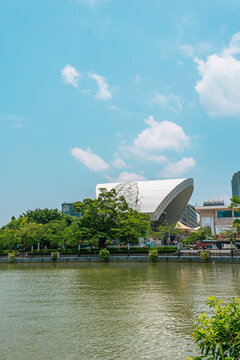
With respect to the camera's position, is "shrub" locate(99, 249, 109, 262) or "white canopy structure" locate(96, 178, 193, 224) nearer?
"shrub" locate(99, 249, 109, 262)

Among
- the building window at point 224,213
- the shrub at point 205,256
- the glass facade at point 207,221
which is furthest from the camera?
the glass facade at point 207,221

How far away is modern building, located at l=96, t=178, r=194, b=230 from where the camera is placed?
284 feet

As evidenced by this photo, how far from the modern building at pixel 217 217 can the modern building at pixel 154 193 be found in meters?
14.8

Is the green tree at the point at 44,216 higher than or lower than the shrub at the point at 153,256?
higher

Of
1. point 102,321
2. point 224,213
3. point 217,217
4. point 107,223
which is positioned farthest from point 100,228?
point 102,321

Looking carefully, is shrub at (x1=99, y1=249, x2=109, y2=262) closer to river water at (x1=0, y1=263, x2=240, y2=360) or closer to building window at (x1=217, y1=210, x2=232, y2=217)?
building window at (x1=217, y1=210, x2=232, y2=217)

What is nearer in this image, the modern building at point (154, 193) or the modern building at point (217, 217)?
the modern building at point (217, 217)

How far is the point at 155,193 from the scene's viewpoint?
90.8m

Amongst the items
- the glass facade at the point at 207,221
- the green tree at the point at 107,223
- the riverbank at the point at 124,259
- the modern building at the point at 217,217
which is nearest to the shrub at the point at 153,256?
the riverbank at the point at 124,259

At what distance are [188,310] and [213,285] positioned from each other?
9.86m

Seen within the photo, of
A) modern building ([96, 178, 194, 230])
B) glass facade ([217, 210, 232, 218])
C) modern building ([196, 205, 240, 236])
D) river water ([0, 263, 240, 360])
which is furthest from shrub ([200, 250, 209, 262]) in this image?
modern building ([96, 178, 194, 230])

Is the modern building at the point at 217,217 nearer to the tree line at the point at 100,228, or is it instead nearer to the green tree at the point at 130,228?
the tree line at the point at 100,228

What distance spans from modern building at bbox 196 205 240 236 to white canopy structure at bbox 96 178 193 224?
1482 centimetres

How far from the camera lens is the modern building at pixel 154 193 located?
284 ft
